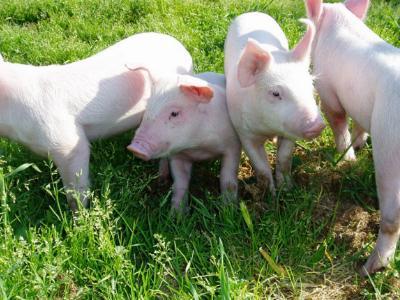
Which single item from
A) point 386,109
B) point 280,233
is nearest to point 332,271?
point 280,233

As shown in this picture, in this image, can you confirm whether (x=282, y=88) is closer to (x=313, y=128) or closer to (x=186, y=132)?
(x=313, y=128)

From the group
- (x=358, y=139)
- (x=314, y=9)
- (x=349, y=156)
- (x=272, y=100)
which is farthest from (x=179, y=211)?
(x=314, y=9)

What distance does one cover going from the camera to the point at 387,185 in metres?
2.98

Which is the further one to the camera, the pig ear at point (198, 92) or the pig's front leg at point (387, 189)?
the pig ear at point (198, 92)

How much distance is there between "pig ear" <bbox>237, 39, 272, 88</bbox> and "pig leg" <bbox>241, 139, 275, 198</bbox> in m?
0.46

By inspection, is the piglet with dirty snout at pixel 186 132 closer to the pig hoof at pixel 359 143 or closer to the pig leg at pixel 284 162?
the pig leg at pixel 284 162

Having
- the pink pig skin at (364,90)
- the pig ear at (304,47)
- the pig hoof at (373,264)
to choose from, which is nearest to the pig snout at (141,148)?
the pig ear at (304,47)

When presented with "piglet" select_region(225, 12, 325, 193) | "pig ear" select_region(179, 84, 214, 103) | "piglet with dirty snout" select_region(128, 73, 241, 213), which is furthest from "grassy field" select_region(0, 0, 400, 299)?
"pig ear" select_region(179, 84, 214, 103)

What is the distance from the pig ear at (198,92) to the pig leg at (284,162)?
0.60 m

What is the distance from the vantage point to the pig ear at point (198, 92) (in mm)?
3512

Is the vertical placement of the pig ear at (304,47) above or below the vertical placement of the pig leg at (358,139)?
above

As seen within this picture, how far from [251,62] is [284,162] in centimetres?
78

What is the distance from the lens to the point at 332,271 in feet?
10.5

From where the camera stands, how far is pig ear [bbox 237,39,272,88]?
11.1ft
